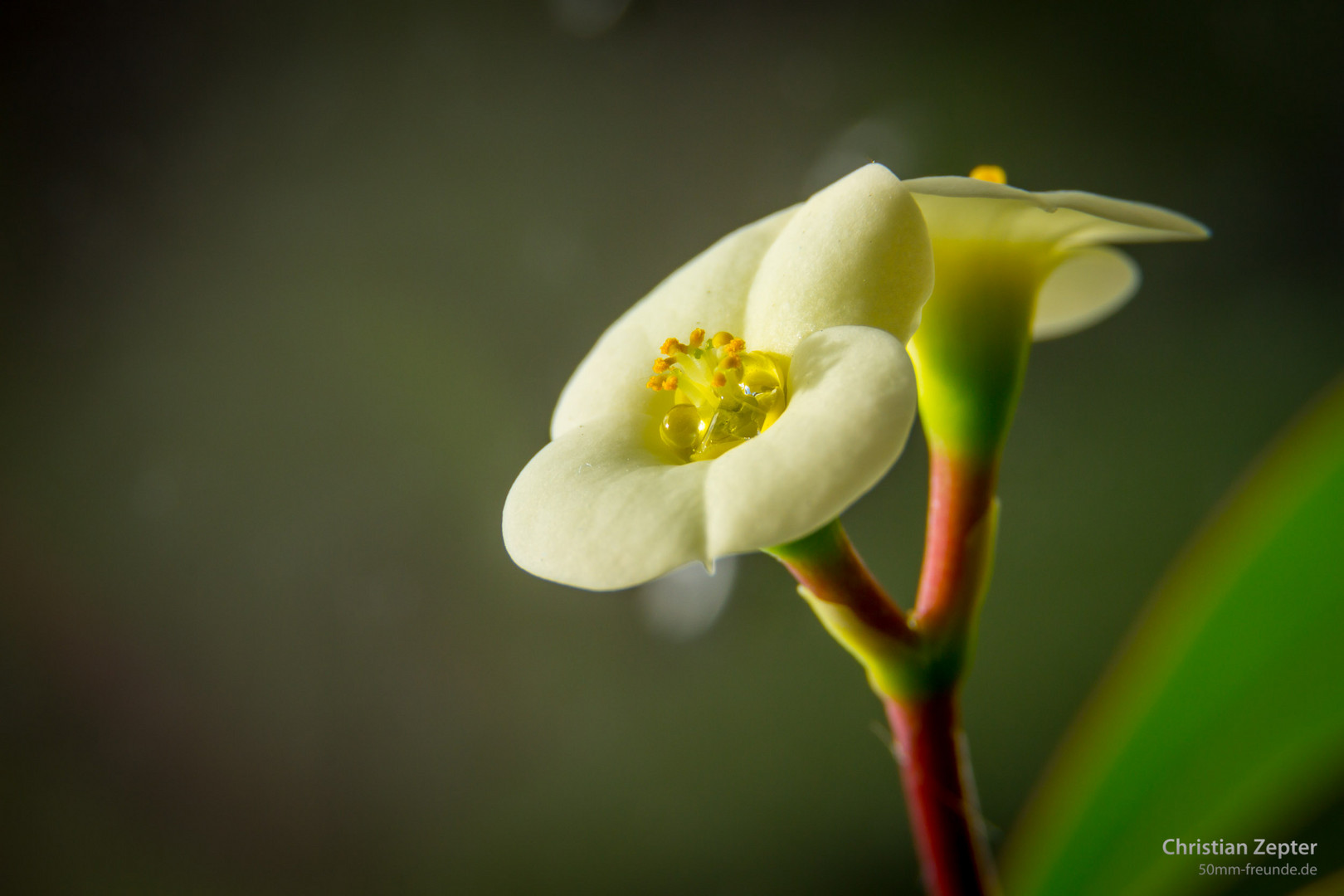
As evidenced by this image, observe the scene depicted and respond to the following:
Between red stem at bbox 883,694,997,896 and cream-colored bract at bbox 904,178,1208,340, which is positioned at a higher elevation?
cream-colored bract at bbox 904,178,1208,340

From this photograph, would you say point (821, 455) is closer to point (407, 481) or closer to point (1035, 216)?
point (1035, 216)

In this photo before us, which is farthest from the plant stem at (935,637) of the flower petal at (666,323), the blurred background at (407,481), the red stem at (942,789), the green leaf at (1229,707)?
the blurred background at (407,481)

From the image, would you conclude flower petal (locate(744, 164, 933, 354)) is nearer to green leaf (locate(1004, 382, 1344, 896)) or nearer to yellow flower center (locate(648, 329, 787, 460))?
yellow flower center (locate(648, 329, 787, 460))

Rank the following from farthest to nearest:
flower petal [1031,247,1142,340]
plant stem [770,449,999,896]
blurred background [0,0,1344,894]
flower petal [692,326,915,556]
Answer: blurred background [0,0,1344,894] → flower petal [1031,247,1142,340] → plant stem [770,449,999,896] → flower petal [692,326,915,556]

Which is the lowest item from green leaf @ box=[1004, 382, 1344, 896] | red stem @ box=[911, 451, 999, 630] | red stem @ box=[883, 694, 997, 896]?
green leaf @ box=[1004, 382, 1344, 896]

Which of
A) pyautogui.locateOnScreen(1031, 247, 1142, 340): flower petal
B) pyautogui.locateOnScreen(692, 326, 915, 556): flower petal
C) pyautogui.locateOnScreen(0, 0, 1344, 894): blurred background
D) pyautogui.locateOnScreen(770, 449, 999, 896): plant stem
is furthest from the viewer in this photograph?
pyautogui.locateOnScreen(0, 0, 1344, 894): blurred background

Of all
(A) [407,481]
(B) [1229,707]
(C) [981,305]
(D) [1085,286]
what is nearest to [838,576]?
(C) [981,305]

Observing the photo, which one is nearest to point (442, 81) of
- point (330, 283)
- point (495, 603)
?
point (330, 283)

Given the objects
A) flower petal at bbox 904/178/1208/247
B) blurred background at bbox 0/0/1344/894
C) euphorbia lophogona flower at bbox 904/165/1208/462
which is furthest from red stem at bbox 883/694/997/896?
blurred background at bbox 0/0/1344/894

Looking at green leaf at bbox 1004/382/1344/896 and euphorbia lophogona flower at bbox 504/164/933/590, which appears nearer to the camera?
euphorbia lophogona flower at bbox 504/164/933/590
